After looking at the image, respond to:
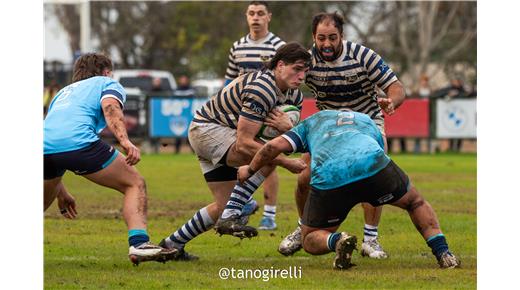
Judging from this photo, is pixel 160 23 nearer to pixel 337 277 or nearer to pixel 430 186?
pixel 430 186

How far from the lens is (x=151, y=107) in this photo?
28188 millimetres

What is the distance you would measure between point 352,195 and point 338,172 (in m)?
0.24

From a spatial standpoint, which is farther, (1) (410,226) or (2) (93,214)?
(2) (93,214)

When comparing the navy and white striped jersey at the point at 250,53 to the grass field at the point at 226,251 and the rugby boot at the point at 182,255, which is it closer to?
the grass field at the point at 226,251

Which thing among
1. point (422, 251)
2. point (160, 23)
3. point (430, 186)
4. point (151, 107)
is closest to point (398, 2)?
point (160, 23)

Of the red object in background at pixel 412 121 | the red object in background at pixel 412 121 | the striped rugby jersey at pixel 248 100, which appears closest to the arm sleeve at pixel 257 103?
the striped rugby jersey at pixel 248 100

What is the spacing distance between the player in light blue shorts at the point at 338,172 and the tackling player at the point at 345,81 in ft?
3.66

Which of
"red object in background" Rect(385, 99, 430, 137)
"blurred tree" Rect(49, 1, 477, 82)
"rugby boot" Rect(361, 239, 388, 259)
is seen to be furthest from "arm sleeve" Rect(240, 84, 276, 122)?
"blurred tree" Rect(49, 1, 477, 82)

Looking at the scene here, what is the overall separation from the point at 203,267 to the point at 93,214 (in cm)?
474

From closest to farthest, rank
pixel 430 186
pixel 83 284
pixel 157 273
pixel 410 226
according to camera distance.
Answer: pixel 83 284, pixel 157 273, pixel 410 226, pixel 430 186

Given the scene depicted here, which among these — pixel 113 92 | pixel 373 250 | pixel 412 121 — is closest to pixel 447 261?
pixel 373 250

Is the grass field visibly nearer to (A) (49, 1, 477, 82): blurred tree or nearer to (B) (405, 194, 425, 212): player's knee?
(B) (405, 194, 425, 212): player's knee

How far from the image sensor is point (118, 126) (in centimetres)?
921

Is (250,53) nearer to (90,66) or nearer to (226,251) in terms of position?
(226,251)
